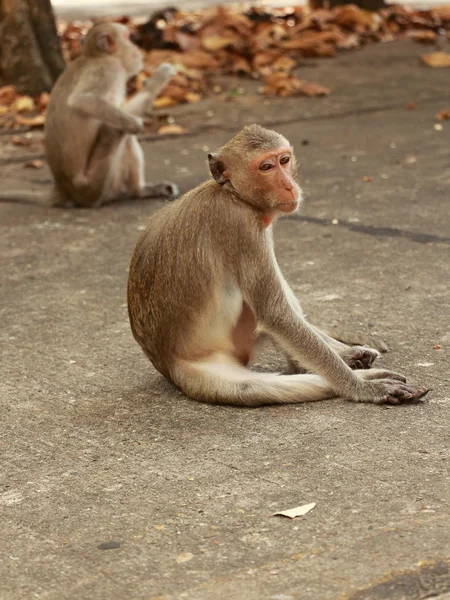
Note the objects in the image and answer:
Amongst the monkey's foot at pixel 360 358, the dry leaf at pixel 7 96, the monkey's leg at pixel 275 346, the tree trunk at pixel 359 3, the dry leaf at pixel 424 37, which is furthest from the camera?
the tree trunk at pixel 359 3

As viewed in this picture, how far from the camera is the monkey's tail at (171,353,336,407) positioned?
167 inches

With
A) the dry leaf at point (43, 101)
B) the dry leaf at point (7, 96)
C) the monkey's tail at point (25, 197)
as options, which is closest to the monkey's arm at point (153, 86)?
the monkey's tail at point (25, 197)

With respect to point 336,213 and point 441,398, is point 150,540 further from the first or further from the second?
point 336,213

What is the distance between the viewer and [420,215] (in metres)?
6.74

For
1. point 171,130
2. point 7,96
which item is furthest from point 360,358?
point 7,96

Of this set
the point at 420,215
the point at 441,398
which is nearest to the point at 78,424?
the point at 441,398

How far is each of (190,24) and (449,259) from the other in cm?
771

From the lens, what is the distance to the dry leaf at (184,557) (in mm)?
3176

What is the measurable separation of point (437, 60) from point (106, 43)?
456 cm

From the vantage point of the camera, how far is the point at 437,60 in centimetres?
1136

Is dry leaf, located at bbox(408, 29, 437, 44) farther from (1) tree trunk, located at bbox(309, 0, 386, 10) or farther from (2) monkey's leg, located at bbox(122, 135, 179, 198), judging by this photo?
(2) monkey's leg, located at bbox(122, 135, 179, 198)

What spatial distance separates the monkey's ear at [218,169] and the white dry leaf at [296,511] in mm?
1383

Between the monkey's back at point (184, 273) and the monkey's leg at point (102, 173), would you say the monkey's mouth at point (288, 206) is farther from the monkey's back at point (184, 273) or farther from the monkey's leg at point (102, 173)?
the monkey's leg at point (102, 173)

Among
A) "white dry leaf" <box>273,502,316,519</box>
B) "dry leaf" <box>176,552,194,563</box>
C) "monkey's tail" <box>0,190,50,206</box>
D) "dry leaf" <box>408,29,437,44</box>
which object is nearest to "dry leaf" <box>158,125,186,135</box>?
"monkey's tail" <box>0,190,50,206</box>
